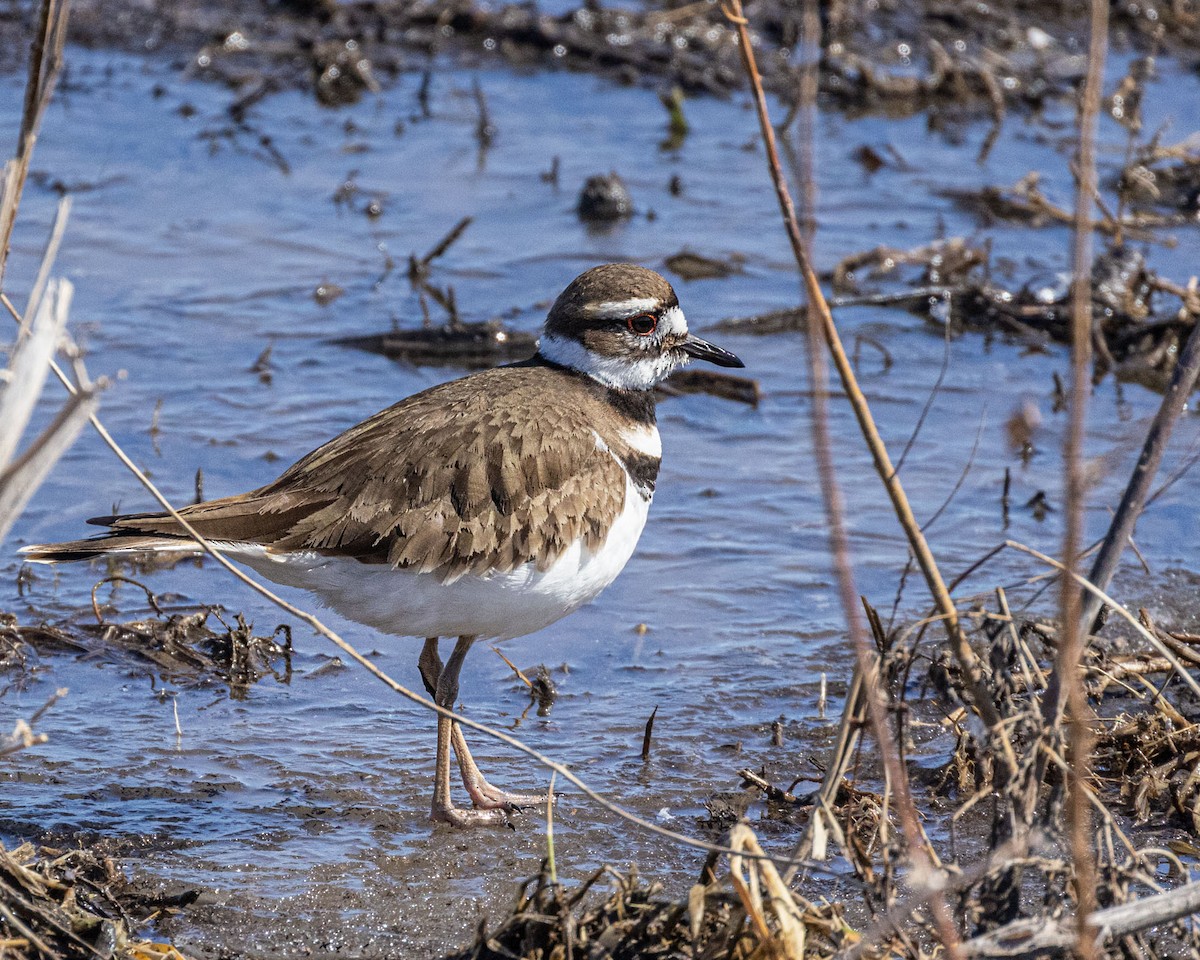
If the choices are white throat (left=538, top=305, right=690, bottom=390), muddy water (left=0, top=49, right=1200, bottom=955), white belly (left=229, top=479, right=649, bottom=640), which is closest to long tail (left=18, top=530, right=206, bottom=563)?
white belly (left=229, top=479, right=649, bottom=640)

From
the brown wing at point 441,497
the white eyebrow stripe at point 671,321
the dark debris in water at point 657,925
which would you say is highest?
the white eyebrow stripe at point 671,321

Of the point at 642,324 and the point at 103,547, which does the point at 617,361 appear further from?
the point at 103,547

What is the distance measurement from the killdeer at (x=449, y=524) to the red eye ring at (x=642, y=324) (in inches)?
18.1

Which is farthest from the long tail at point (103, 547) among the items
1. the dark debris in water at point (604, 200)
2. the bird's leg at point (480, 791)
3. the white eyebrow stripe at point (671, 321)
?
the dark debris in water at point (604, 200)

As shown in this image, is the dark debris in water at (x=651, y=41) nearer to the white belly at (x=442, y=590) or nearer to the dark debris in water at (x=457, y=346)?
the dark debris in water at (x=457, y=346)

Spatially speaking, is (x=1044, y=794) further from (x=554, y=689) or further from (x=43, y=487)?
(x=43, y=487)

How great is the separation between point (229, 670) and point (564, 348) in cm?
156

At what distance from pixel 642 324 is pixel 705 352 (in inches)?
13.1

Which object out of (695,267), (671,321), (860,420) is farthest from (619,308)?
(695,267)

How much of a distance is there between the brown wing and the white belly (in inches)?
1.5

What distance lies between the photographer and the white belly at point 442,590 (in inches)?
178

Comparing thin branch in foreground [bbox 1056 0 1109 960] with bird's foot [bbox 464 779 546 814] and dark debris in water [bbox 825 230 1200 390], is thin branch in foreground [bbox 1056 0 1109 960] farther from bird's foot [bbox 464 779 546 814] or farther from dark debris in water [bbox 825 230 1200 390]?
dark debris in water [bbox 825 230 1200 390]

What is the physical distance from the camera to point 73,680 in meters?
5.20

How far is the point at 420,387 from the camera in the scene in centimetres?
769
